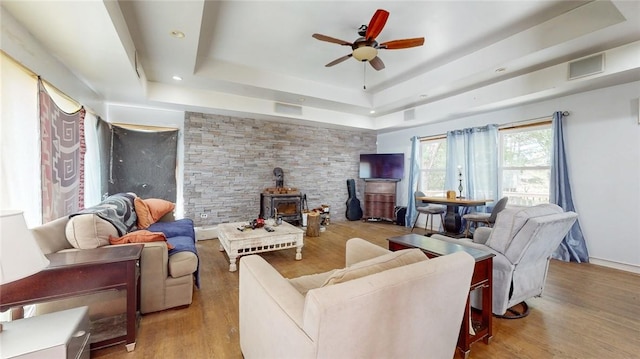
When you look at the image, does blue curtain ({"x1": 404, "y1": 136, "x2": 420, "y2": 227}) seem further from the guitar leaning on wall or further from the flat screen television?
the guitar leaning on wall

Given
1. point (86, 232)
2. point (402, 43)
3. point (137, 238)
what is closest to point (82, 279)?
point (86, 232)

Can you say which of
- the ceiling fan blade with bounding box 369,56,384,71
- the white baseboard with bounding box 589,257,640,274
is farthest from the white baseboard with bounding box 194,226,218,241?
the white baseboard with bounding box 589,257,640,274

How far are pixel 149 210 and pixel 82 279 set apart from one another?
2.12 meters

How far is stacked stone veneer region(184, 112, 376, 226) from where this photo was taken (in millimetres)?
4719

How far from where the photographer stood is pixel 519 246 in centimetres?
201

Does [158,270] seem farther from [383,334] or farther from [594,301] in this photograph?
[594,301]

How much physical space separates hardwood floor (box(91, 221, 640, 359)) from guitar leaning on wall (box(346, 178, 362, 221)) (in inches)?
130

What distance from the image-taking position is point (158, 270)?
Result: 6.98 feet

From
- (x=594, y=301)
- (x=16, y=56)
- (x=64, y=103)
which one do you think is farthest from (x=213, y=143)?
(x=594, y=301)

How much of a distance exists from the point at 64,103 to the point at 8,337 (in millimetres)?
2489

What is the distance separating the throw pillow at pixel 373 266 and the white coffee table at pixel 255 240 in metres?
2.25

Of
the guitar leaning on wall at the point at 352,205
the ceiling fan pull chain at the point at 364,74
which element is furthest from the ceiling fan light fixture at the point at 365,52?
the guitar leaning on wall at the point at 352,205

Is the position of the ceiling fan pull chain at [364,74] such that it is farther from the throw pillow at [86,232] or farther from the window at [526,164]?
the throw pillow at [86,232]

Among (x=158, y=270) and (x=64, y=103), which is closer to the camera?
(x=158, y=270)
